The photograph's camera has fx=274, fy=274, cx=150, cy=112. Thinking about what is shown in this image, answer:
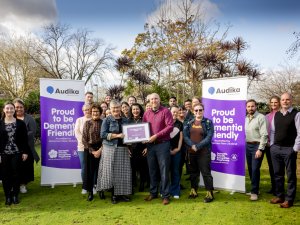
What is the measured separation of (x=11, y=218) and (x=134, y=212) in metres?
1.82

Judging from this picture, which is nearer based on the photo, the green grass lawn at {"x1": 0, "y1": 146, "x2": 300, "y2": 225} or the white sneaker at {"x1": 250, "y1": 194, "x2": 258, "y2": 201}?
the green grass lawn at {"x1": 0, "y1": 146, "x2": 300, "y2": 225}

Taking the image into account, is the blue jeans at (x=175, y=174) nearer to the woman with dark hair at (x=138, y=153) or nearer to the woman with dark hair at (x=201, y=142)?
the woman with dark hair at (x=201, y=142)

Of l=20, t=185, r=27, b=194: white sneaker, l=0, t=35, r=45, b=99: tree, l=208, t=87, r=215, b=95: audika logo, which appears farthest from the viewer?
l=0, t=35, r=45, b=99: tree

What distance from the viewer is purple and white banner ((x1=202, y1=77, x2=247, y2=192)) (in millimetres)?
4961

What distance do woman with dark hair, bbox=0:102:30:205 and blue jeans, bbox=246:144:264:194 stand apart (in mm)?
3897

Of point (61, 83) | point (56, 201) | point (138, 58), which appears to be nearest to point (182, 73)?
point (138, 58)

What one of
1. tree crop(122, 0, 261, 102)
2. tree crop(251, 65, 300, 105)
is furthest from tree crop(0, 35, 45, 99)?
tree crop(251, 65, 300, 105)

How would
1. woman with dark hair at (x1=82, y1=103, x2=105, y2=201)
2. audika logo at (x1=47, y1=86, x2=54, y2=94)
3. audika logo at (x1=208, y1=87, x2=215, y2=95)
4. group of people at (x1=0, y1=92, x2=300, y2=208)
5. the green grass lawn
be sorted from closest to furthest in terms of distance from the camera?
the green grass lawn → group of people at (x1=0, y1=92, x2=300, y2=208) → woman with dark hair at (x1=82, y1=103, x2=105, y2=201) → audika logo at (x1=208, y1=87, x2=215, y2=95) → audika logo at (x1=47, y1=86, x2=54, y2=94)

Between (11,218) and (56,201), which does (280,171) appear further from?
(11,218)

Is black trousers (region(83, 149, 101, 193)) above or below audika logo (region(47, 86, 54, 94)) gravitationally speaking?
below

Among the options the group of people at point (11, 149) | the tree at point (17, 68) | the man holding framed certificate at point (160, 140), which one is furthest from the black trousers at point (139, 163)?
the tree at point (17, 68)

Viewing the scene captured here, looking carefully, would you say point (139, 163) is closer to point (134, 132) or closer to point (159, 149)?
point (159, 149)

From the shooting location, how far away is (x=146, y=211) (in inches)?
167

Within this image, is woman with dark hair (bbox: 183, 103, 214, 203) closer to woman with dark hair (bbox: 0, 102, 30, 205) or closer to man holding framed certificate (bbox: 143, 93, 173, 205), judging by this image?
man holding framed certificate (bbox: 143, 93, 173, 205)
